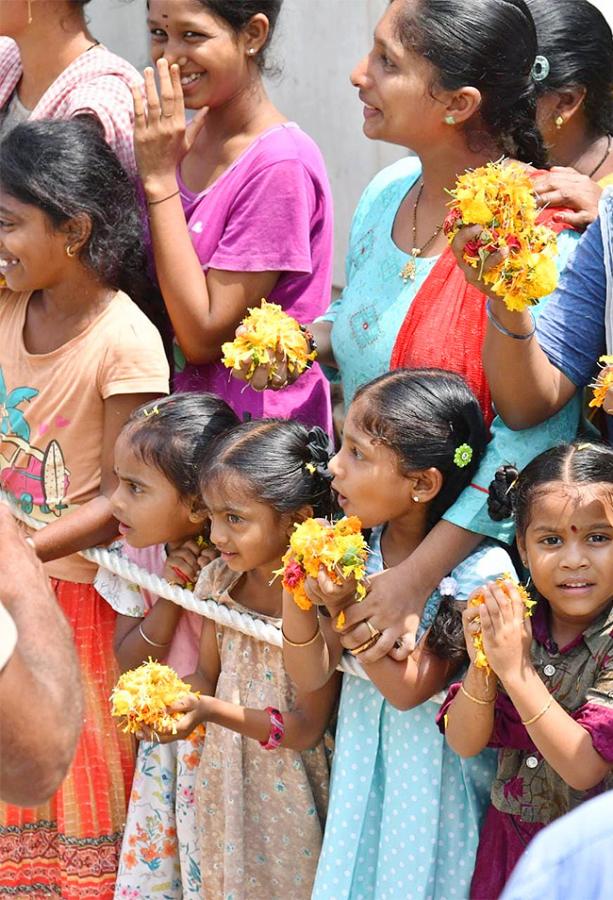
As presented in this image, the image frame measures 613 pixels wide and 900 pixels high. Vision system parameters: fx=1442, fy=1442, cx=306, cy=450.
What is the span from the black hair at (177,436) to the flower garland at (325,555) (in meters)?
0.62

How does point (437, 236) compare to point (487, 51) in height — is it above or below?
below

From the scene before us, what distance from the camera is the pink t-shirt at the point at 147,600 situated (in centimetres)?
375

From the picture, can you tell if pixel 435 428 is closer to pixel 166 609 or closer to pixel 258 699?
pixel 258 699

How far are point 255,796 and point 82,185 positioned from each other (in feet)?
5.53

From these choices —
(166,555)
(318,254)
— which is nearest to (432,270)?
(318,254)

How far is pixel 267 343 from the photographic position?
3475mm

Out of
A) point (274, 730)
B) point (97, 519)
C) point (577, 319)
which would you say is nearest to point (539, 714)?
point (274, 730)

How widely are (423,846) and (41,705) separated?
1267 mm

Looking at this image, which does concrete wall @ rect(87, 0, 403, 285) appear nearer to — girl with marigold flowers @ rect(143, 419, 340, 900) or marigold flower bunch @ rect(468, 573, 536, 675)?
girl with marigold flowers @ rect(143, 419, 340, 900)

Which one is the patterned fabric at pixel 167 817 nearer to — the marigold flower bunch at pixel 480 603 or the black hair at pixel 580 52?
the marigold flower bunch at pixel 480 603

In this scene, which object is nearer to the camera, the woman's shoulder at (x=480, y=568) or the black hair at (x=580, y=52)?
the woman's shoulder at (x=480, y=568)

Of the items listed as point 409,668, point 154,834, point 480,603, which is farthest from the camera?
point 154,834

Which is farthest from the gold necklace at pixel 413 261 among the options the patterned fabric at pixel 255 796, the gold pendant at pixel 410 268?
the patterned fabric at pixel 255 796

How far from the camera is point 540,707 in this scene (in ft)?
9.19
